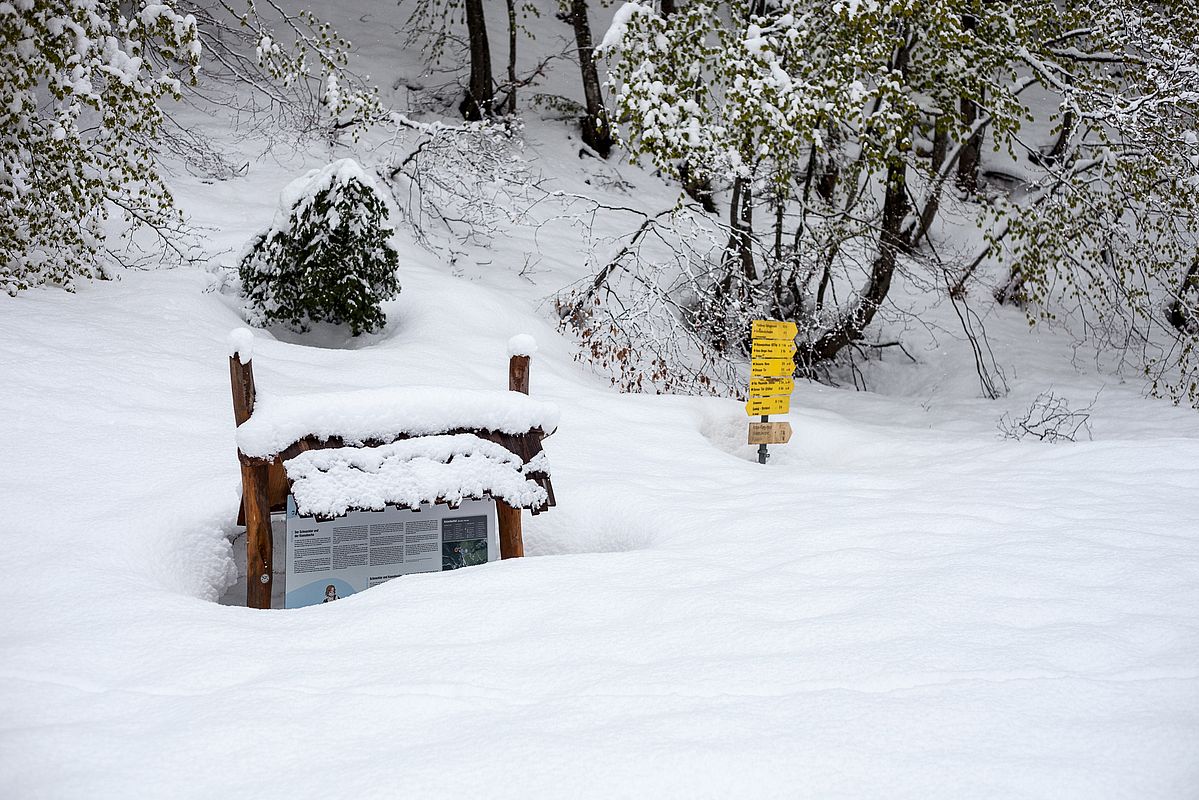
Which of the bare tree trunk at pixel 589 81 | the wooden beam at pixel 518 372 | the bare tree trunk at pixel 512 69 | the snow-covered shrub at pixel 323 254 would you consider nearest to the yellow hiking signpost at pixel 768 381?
the wooden beam at pixel 518 372

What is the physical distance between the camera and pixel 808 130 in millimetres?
6215

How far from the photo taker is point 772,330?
519cm

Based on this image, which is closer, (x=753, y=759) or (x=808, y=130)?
(x=753, y=759)

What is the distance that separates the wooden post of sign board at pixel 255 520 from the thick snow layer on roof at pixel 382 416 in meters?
0.11

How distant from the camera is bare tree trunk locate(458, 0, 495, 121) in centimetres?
1081

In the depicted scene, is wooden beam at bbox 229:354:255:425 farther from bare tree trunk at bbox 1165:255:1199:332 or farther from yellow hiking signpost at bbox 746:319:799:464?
bare tree trunk at bbox 1165:255:1199:332

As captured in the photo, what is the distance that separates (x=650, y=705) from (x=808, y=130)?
511 centimetres

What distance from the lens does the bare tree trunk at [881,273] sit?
773cm

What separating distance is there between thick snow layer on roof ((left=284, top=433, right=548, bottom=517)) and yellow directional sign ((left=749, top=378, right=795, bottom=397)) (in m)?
2.24

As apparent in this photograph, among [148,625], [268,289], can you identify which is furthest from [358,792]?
[268,289]

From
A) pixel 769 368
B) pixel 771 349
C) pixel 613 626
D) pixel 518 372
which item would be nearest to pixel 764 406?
pixel 769 368

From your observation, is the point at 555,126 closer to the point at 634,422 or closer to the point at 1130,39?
the point at 1130,39

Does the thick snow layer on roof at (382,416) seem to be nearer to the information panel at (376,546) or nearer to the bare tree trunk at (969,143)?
the information panel at (376,546)

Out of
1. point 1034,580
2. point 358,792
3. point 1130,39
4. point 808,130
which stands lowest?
point 358,792
